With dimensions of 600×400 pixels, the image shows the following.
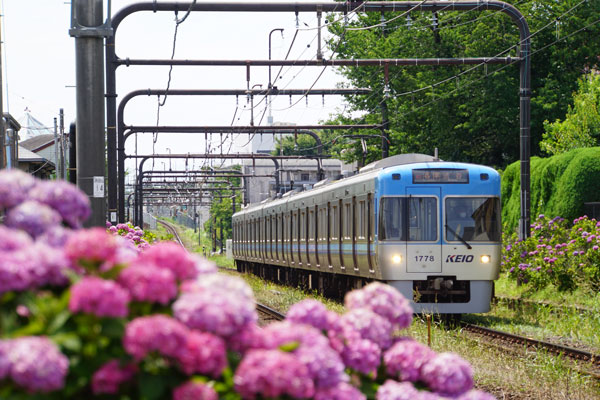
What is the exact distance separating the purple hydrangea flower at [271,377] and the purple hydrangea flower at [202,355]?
0.08 metres

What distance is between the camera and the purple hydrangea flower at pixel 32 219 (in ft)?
11.4

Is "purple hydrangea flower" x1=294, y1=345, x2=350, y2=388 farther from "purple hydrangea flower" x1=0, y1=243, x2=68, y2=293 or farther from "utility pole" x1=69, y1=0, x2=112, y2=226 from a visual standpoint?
"utility pole" x1=69, y1=0, x2=112, y2=226

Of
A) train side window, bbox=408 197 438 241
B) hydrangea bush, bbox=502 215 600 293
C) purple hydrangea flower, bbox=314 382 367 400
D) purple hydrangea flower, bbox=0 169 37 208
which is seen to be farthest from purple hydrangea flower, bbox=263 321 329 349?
hydrangea bush, bbox=502 215 600 293

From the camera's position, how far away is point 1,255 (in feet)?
10.0

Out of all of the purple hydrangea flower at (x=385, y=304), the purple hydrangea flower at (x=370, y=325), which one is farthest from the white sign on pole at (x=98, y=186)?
the purple hydrangea flower at (x=370, y=325)

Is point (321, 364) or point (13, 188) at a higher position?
point (13, 188)

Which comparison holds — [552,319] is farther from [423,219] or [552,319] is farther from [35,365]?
[35,365]

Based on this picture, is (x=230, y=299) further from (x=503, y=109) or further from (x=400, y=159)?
(x=503, y=109)

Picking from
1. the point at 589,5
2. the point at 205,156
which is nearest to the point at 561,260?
the point at 589,5

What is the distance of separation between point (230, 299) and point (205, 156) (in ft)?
138

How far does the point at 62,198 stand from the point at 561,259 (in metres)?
19.2

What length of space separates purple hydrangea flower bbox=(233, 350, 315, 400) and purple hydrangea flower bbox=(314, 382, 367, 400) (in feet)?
0.57

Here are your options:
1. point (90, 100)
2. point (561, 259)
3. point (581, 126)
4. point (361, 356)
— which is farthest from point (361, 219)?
point (581, 126)

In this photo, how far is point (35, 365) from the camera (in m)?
2.82
